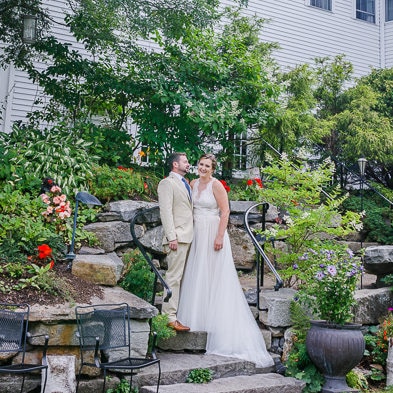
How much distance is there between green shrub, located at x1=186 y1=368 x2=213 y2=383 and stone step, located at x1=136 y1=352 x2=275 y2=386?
0.11 feet

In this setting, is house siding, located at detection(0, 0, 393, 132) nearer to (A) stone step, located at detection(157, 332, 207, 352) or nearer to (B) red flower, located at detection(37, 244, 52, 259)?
(B) red flower, located at detection(37, 244, 52, 259)

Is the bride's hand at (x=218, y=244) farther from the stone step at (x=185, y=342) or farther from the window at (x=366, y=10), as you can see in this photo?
the window at (x=366, y=10)

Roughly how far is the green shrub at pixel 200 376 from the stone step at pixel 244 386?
55 mm

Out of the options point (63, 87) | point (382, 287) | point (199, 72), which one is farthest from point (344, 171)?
point (63, 87)

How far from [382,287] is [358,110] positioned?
510 centimetres

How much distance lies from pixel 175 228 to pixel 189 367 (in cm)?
132

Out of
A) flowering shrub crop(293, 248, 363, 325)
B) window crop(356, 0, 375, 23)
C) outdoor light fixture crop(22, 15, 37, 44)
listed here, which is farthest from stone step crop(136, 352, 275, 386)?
window crop(356, 0, 375, 23)

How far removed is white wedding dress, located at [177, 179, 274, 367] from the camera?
5648mm

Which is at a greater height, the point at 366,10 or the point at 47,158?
the point at 366,10

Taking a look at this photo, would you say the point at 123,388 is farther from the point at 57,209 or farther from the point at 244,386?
the point at 57,209

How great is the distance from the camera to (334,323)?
5559 millimetres

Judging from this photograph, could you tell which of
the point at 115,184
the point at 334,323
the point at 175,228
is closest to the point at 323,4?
the point at 115,184

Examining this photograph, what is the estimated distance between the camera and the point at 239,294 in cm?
589

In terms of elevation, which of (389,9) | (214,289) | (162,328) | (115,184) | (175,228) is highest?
(389,9)
